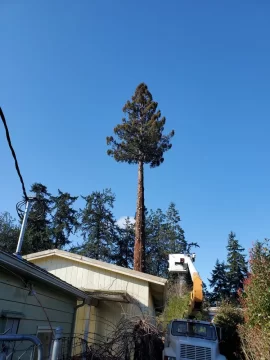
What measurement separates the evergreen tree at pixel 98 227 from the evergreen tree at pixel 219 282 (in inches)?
697

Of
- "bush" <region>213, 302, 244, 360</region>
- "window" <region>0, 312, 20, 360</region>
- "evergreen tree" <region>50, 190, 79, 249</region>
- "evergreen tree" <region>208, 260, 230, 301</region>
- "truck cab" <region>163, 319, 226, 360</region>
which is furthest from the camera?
"evergreen tree" <region>208, 260, 230, 301</region>

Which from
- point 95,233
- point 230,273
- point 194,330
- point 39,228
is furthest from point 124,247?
point 194,330

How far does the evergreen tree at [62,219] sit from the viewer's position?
1471 inches

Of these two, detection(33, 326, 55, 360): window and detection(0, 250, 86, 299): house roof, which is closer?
detection(0, 250, 86, 299): house roof

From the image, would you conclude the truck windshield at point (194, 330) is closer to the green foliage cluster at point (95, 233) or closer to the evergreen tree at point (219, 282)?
the green foliage cluster at point (95, 233)

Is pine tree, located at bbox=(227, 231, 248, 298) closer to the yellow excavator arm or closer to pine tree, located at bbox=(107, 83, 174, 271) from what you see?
pine tree, located at bbox=(107, 83, 174, 271)

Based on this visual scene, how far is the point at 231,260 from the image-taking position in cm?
4525

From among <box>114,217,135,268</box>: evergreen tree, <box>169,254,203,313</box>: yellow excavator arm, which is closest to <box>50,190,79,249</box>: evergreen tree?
<box>114,217,135,268</box>: evergreen tree

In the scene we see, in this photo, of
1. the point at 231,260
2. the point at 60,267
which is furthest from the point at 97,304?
the point at 231,260

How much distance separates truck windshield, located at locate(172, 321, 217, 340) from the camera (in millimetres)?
8534

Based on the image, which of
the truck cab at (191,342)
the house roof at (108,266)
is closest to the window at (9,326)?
the truck cab at (191,342)

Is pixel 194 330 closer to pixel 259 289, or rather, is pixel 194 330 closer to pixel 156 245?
pixel 259 289

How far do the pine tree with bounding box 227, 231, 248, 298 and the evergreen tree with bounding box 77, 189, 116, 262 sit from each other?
18168 millimetres

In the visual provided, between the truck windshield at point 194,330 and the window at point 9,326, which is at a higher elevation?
the truck windshield at point 194,330
